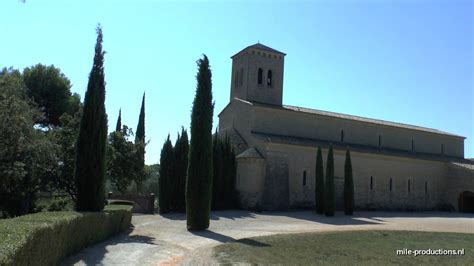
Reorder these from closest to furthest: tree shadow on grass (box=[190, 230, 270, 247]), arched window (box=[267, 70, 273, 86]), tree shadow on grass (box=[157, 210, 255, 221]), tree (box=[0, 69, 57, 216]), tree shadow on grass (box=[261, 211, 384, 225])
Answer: tree (box=[0, 69, 57, 216])
tree shadow on grass (box=[190, 230, 270, 247])
tree shadow on grass (box=[157, 210, 255, 221])
tree shadow on grass (box=[261, 211, 384, 225])
arched window (box=[267, 70, 273, 86])

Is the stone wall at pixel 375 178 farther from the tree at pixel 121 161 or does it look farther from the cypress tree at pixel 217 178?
the tree at pixel 121 161

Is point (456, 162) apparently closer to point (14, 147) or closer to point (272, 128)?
point (272, 128)

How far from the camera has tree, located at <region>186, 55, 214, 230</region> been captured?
70.4ft

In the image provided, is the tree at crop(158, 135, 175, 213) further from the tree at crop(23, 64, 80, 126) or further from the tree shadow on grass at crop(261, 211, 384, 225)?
the tree at crop(23, 64, 80, 126)

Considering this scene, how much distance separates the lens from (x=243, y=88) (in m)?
41.9

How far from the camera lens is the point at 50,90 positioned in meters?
36.8

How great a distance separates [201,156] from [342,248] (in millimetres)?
8445

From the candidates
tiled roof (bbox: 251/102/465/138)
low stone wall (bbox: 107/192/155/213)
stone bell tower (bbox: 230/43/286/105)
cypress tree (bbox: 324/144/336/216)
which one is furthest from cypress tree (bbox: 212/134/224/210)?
stone bell tower (bbox: 230/43/286/105)

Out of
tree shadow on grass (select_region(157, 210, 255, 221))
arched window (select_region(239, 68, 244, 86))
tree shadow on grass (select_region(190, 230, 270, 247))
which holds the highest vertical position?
arched window (select_region(239, 68, 244, 86))

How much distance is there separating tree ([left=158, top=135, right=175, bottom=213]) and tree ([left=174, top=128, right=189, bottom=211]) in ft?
1.30

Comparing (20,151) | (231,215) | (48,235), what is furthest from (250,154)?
(48,235)

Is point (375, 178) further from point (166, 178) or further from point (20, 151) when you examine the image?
point (20, 151)

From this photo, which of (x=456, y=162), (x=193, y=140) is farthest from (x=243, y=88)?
(x=456, y=162)

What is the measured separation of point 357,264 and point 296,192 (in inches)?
895
